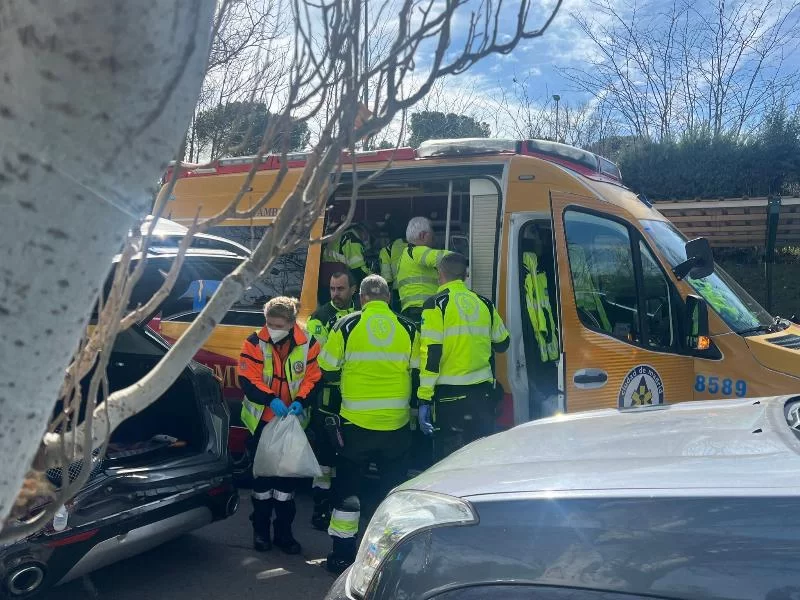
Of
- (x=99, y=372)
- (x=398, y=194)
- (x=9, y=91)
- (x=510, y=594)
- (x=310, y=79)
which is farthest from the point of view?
(x=398, y=194)

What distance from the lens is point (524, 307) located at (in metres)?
5.25

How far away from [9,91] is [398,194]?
589 cm

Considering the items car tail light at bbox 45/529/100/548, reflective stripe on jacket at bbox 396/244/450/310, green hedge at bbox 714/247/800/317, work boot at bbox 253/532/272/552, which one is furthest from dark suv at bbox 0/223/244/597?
green hedge at bbox 714/247/800/317

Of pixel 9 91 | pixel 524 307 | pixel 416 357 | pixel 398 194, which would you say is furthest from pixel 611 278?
pixel 9 91

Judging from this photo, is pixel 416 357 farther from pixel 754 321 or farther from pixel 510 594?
pixel 510 594

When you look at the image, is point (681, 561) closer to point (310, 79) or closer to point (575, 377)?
point (310, 79)

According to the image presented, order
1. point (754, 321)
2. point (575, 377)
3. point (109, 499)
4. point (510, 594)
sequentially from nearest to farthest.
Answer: point (510, 594), point (109, 499), point (575, 377), point (754, 321)

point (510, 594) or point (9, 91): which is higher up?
point (9, 91)

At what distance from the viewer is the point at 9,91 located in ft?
3.54

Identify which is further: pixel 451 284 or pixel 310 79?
pixel 451 284

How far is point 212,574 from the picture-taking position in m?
4.38

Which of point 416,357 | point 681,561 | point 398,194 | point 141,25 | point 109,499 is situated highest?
point 398,194

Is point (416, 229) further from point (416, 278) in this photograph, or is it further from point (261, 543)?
point (261, 543)

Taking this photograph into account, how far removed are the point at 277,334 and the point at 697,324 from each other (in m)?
2.57
